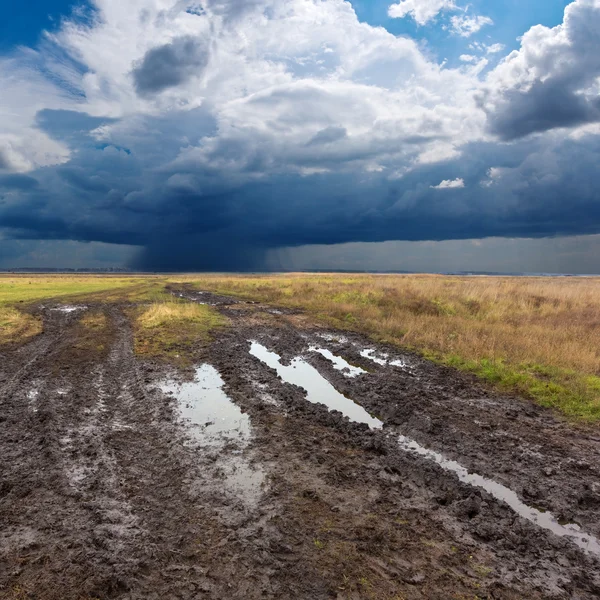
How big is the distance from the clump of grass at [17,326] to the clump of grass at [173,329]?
4401 mm

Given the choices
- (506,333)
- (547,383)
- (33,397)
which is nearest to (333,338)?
(506,333)

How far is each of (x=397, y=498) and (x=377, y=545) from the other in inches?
41.9

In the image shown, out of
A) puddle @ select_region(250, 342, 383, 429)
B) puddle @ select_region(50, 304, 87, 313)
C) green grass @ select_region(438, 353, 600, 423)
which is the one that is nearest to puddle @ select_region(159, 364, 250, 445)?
puddle @ select_region(250, 342, 383, 429)

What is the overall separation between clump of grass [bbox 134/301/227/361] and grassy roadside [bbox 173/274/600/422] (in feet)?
20.8

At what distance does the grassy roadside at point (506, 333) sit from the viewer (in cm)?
1017

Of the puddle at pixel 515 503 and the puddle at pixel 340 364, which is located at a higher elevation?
the puddle at pixel 340 364

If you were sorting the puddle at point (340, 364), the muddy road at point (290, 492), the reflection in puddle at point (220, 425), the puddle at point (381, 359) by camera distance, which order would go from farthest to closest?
the puddle at point (381, 359) < the puddle at point (340, 364) < the reflection in puddle at point (220, 425) < the muddy road at point (290, 492)

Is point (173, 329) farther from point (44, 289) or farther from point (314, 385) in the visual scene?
point (44, 289)

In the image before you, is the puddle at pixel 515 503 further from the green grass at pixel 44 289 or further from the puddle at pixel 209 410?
the green grass at pixel 44 289

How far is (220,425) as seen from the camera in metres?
7.81

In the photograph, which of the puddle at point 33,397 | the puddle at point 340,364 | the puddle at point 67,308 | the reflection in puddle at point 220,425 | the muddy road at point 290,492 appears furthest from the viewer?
the puddle at point 67,308

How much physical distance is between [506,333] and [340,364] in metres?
7.49

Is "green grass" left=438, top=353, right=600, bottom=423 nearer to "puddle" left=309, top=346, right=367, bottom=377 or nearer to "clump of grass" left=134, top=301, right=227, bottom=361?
"puddle" left=309, top=346, right=367, bottom=377

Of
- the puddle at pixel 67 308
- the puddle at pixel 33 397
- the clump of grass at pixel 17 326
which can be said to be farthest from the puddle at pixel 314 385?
the puddle at pixel 67 308
